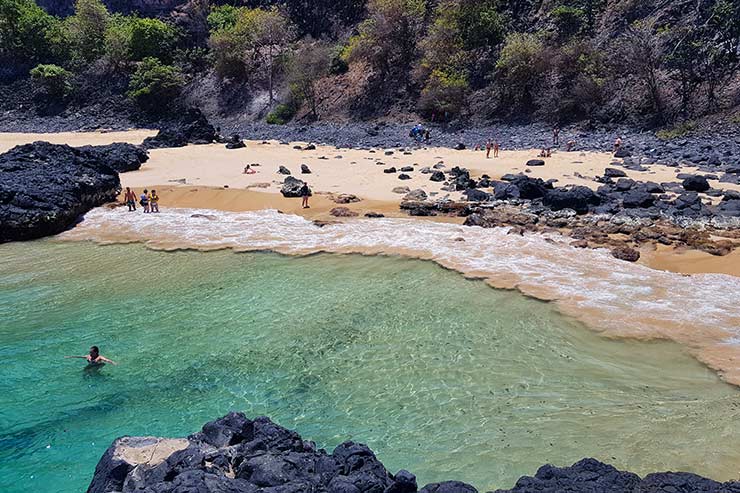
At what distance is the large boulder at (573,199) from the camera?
18.2 m

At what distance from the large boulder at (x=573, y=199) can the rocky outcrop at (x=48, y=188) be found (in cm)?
1755

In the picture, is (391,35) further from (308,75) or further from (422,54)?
(308,75)

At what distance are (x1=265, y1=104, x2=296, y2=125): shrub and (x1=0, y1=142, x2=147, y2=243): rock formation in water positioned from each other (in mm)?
22419

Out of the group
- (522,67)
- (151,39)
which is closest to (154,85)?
(151,39)

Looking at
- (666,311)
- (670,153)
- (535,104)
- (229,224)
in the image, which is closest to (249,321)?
(229,224)

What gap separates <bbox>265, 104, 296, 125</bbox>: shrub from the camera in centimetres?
4512

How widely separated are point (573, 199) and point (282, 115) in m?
32.4

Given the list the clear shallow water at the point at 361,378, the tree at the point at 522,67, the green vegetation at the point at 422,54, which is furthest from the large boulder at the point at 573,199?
the tree at the point at 522,67

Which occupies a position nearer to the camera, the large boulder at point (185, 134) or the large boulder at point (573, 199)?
the large boulder at point (573, 199)

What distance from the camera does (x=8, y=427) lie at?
8.37 metres

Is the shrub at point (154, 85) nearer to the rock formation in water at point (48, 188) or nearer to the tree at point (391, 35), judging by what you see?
the tree at point (391, 35)

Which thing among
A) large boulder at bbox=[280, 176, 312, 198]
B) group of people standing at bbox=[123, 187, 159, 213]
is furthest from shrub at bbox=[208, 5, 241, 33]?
group of people standing at bbox=[123, 187, 159, 213]

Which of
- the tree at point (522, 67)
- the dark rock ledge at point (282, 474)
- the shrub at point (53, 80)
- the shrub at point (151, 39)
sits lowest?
the dark rock ledge at point (282, 474)

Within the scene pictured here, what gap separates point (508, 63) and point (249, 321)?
30665 mm
